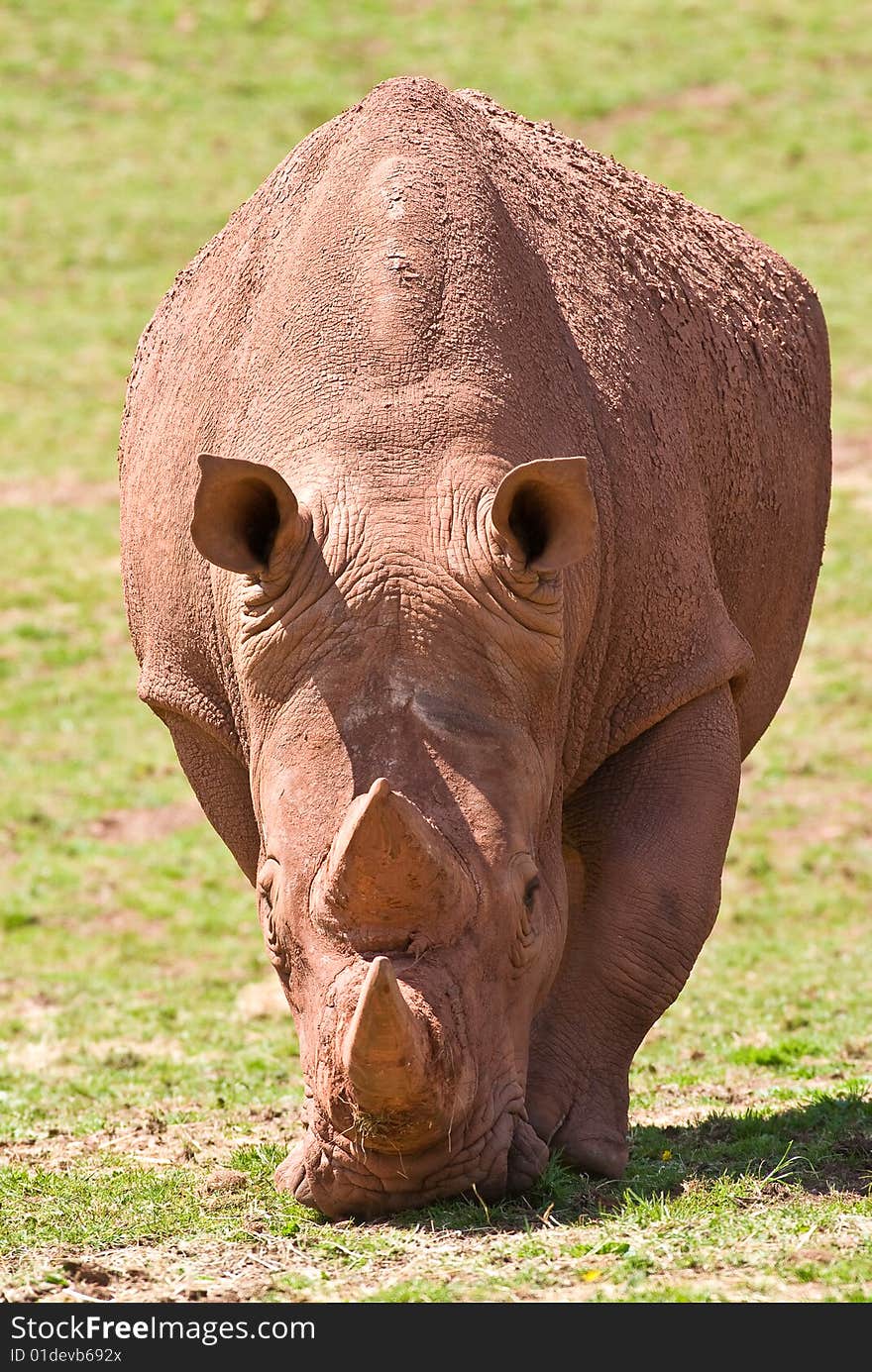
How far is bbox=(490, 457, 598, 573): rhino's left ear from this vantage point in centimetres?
603

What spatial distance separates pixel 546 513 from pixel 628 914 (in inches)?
60.6

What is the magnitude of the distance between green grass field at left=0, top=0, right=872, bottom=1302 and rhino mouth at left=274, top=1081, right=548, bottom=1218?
0.32 ft

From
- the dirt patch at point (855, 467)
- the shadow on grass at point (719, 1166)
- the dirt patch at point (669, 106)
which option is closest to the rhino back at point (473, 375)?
the shadow on grass at point (719, 1166)

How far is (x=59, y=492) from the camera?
75.0 ft

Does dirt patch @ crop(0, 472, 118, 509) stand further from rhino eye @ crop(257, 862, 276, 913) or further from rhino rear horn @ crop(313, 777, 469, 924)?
rhino rear horn @ crop(313, 777, 469, 924)

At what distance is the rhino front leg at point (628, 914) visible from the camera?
272 inches

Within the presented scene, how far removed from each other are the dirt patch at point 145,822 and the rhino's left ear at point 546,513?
10236 millimetres

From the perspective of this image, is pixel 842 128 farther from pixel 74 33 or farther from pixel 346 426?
pixel 346 426

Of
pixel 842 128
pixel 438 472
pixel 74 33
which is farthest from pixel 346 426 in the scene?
pixel 74 33

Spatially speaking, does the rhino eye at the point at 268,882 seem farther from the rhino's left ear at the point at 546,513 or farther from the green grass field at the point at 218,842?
the rhino's left ear at the point at 546,513

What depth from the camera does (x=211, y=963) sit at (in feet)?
44.7

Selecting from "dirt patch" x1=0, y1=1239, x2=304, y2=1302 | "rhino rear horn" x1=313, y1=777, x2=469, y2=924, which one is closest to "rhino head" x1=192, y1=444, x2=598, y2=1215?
"rhino rear horn" x1=313, y1=777, x2=469, y2=924

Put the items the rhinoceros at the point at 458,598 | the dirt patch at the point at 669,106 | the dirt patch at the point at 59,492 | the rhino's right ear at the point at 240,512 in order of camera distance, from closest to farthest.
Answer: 1. the rhinoceros at the point at 458,598
2. the rhino's right ear at the point at 240,512
3. the dirt patch at the point at 59,492
4. the dirt patch at the point at 669,106

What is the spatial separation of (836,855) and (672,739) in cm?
807
